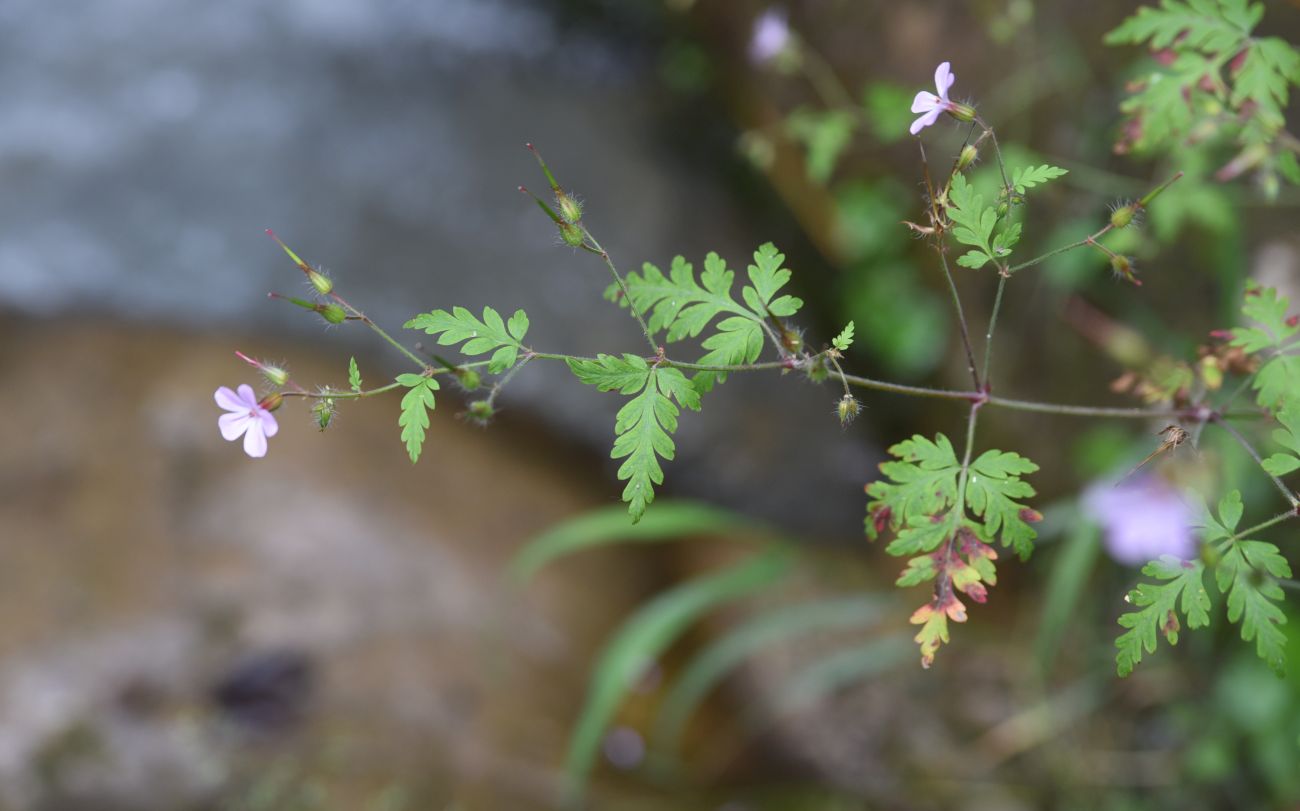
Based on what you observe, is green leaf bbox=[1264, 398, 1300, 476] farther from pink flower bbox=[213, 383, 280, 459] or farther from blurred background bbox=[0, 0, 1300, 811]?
pink flower bbox=[213, 383, 280, 459]

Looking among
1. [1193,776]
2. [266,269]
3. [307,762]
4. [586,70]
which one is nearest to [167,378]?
[266,269]

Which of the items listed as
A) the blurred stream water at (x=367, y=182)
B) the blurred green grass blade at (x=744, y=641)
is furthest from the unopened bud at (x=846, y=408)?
the blurred stream water at (x=367, y=182)

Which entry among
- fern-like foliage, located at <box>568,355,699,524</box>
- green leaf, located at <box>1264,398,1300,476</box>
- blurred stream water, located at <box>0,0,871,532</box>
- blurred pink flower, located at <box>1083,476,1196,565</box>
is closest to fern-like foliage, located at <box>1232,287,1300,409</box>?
green leaf, located at <box>1264,398,1300,476</box>

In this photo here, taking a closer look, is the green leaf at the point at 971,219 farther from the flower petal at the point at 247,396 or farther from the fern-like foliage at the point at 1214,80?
the flower petal at the point at 247,396

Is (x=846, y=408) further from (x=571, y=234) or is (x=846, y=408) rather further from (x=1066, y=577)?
(x=1066, y=577)

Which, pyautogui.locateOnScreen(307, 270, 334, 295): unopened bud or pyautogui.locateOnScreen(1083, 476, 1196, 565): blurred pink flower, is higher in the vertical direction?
pyautogui.locateOnScreen(307, 270, 334, 295): unopened bud
